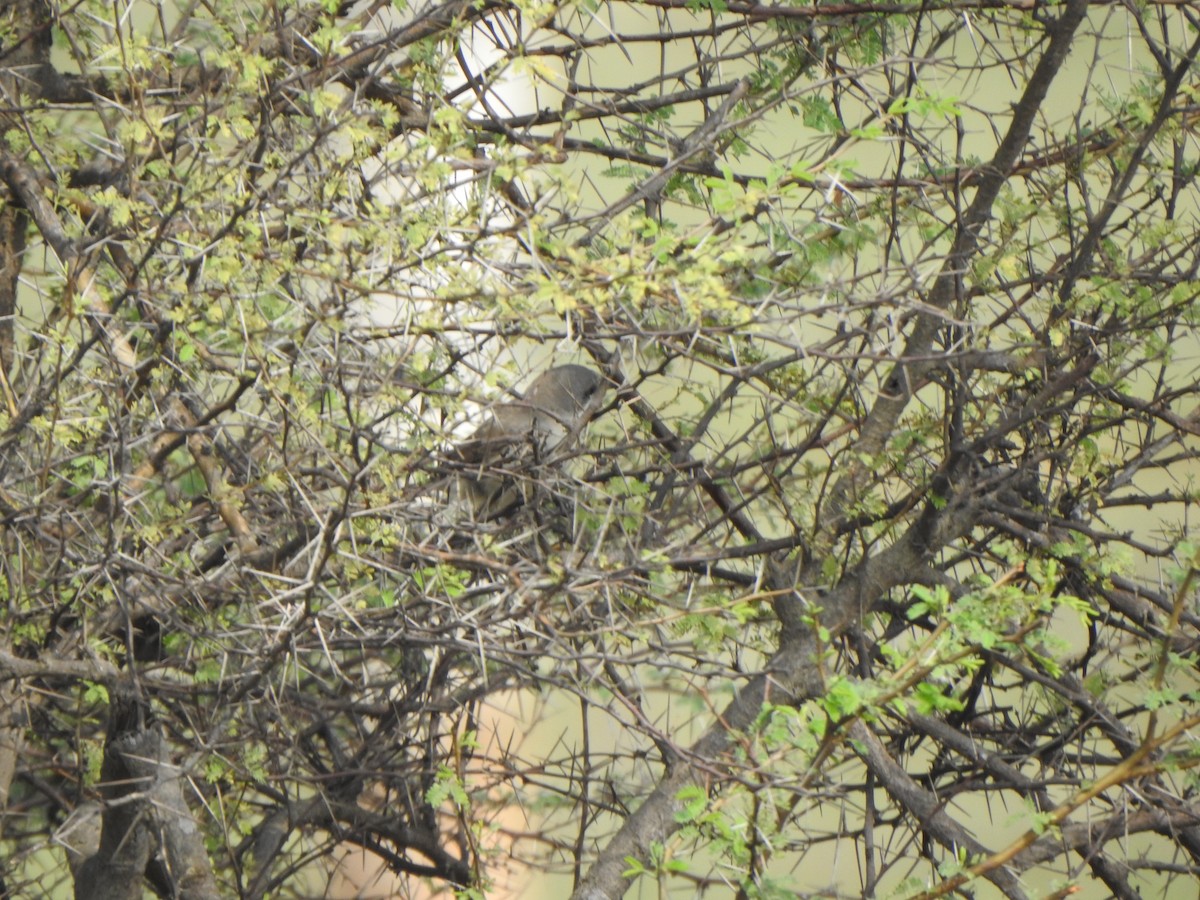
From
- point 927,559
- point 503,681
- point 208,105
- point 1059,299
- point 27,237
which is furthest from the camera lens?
point 27,237

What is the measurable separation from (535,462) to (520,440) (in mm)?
98

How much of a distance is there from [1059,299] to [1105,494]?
569 mm

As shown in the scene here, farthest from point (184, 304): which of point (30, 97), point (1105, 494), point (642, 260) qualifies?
point (1105, 494)

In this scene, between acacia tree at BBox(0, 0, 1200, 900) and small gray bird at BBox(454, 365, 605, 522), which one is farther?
small gray bird at BBox(454, 365, 605, 522)

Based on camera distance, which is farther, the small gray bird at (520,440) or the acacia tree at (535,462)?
the small gray bird at (520,440)

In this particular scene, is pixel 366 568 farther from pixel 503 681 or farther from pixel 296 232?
pixel 296 232

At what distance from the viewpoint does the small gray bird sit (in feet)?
10.9

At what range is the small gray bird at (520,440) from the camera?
3320 millimetres

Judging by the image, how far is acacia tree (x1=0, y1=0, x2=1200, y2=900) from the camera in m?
2.82

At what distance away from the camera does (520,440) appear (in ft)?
10.8

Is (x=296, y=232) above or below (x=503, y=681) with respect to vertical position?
above

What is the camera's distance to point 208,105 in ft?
9.70

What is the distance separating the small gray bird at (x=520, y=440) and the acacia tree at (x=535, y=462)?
0.06 metres

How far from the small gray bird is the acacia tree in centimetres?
6
